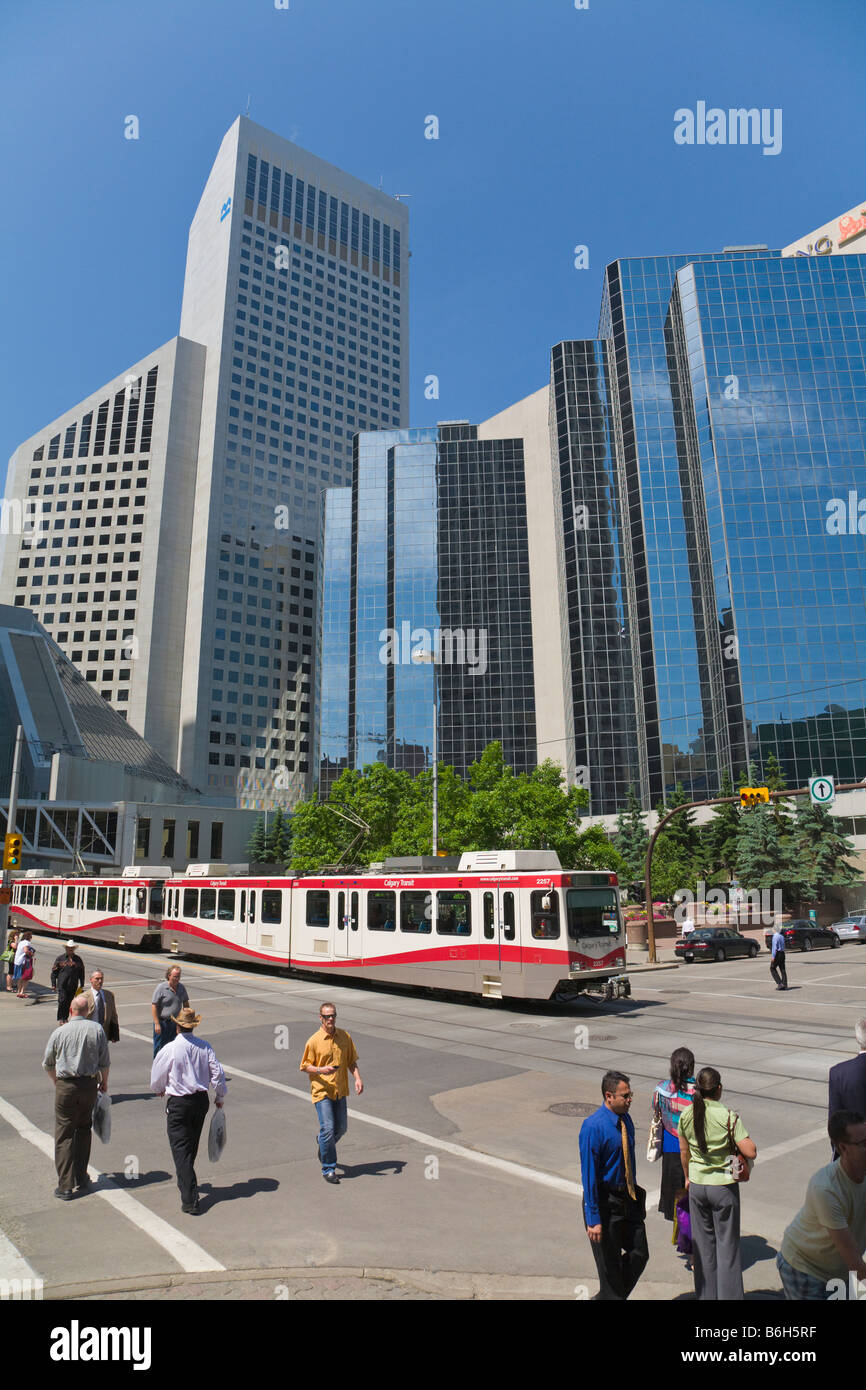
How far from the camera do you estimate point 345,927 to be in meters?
24.5

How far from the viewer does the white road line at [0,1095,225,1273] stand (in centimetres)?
611

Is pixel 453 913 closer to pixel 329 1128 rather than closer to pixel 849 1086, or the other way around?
pixel 329 1128

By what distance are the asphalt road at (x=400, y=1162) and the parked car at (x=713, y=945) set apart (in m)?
16.1

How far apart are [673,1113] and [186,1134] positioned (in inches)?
160

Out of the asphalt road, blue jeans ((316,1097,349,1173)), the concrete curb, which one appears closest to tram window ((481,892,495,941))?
the asphalt road

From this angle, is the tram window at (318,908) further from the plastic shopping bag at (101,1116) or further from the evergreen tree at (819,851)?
the evergreen tree at (819,851)

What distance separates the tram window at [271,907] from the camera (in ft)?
89.5

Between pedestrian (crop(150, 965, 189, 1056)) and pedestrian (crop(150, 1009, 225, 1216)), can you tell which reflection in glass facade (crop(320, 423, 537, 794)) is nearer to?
pedestrian (crop(150, 965, 189, 1056))

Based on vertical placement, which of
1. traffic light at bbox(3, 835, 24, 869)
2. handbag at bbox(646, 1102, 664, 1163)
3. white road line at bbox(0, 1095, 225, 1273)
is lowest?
white road line at bbox(0, 1095, 225, 1273)

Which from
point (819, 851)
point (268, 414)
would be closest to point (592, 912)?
point (819, 851)

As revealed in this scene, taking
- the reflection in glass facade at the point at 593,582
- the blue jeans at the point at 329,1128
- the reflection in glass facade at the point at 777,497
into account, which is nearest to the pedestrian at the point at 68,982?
the blue jeans at the point at 329,1128

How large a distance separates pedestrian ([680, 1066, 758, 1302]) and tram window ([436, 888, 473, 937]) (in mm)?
15386
